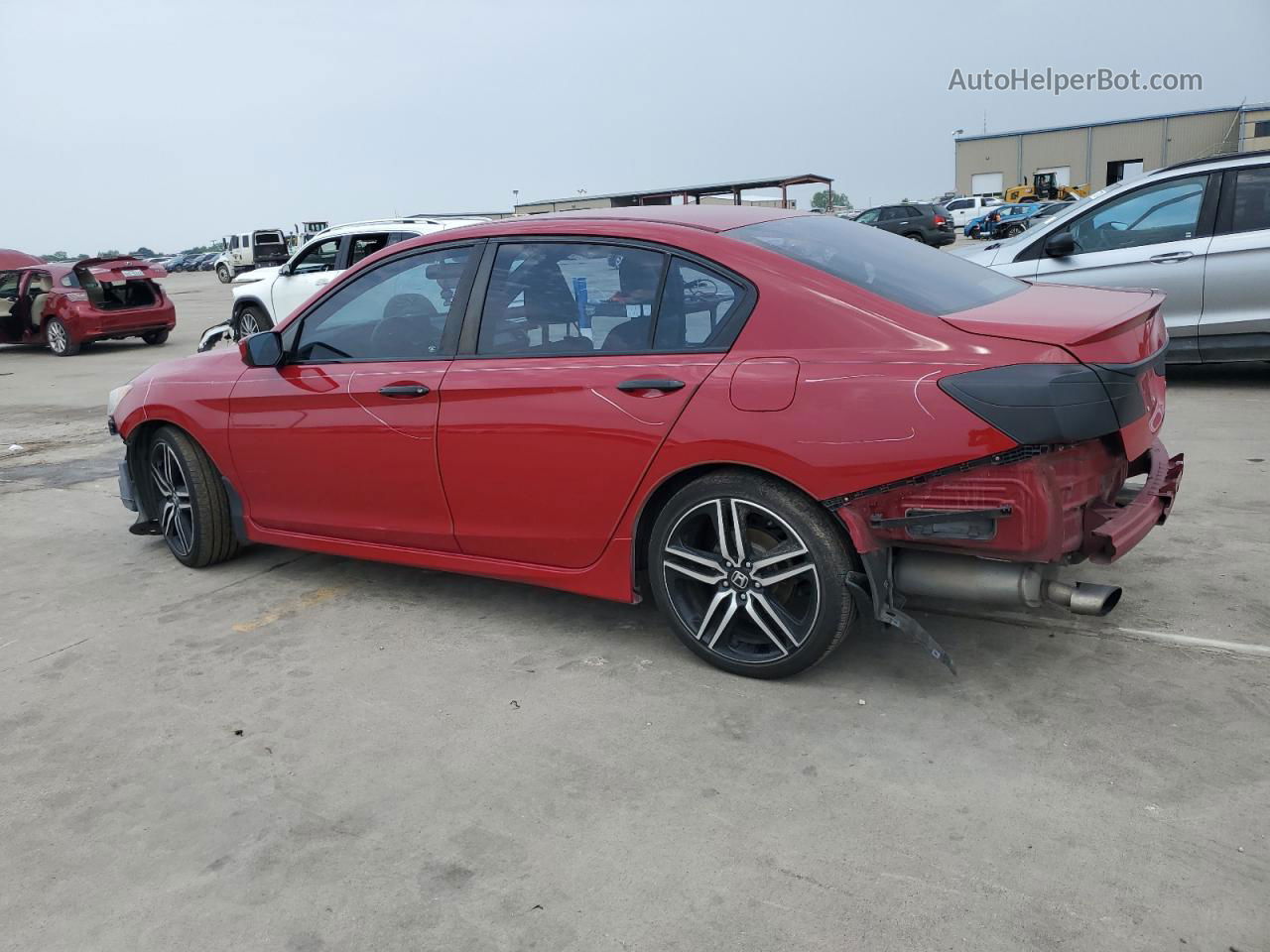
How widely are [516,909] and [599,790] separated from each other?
0.54 metres

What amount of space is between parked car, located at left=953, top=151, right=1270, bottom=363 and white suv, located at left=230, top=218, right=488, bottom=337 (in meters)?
6.25

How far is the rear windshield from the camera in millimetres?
3502

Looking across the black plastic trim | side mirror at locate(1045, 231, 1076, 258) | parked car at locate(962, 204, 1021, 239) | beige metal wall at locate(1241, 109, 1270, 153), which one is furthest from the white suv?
beige metal wall at locate(1241, 109, 1270, 153)

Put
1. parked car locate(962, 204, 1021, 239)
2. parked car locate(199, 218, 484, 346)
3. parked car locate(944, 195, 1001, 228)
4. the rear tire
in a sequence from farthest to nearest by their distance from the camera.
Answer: parked car locate(944, 195, 1001, 228) < parked car locate(962, 204, 1021, 239) < the rear tire < parked car locate(199, 218, 484, 346)

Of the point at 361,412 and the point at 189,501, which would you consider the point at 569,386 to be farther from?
the point at 189,501

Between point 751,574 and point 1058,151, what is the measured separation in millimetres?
78504

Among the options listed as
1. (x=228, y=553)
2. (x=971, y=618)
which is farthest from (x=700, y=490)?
(x=228, y=553)

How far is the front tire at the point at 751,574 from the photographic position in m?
3.37

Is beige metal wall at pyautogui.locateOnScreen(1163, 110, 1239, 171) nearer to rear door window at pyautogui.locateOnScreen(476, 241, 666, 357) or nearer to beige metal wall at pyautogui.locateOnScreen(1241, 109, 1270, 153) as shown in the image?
beige metal wall at pyautogui.locateOnScreen(1241, 109, 1270, 153)

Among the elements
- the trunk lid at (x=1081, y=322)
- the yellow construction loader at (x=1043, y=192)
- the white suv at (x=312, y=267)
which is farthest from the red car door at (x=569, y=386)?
the yellow construction loader at (x=1043, y=192)

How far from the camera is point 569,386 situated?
374cm

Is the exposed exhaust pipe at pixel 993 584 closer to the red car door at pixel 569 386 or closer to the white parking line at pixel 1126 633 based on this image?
the white parking line at pixel 1126 633

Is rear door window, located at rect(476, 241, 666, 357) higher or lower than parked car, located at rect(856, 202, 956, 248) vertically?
lower

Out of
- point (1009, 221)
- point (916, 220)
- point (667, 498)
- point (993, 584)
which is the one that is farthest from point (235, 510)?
point (1009, 221)
